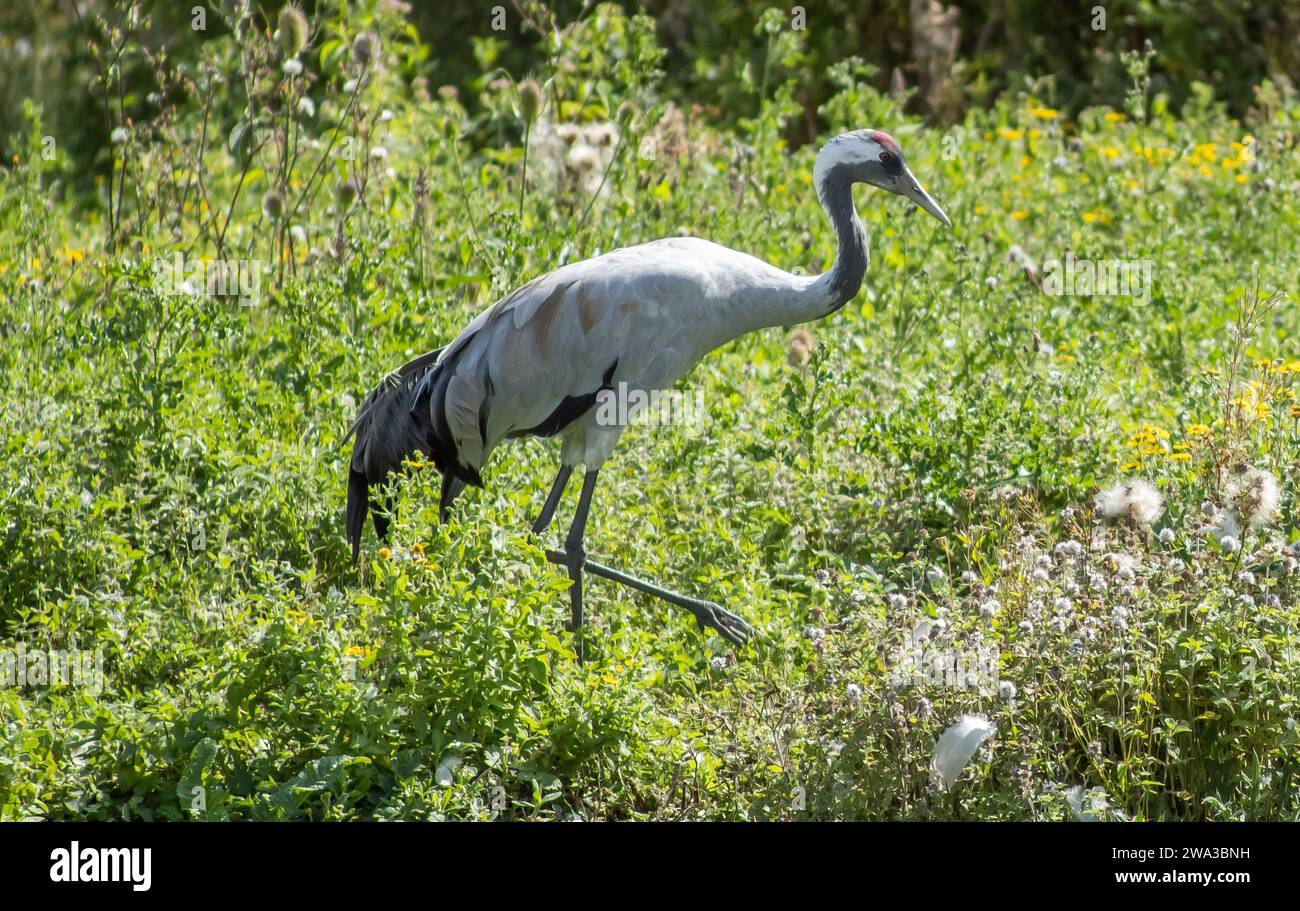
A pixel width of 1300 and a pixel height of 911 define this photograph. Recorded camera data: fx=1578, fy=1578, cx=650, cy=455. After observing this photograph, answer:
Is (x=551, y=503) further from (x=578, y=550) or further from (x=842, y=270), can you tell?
(x=842, y=270)

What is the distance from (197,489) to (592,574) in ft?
4.29

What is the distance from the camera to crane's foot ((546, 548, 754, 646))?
14.5ft

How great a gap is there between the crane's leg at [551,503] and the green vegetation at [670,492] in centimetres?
16

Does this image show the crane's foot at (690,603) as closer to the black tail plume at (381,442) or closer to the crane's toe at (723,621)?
the crane's toe at (723,621)

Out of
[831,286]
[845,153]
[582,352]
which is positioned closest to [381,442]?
[582,352]

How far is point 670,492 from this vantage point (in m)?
5.16

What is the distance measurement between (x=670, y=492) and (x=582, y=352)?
636mm

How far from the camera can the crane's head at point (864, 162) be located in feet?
16.5

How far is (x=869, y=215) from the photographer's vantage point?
286 inches

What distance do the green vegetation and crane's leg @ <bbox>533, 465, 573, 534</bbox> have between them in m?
0.16

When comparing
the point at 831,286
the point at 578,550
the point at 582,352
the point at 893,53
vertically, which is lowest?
the point at 578,550

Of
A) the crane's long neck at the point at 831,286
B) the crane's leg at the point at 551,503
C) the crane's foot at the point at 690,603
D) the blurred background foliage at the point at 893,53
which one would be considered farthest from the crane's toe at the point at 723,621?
the blurred background foliage at the point at 893,53

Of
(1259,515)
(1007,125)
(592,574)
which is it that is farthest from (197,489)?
(1007,125)
